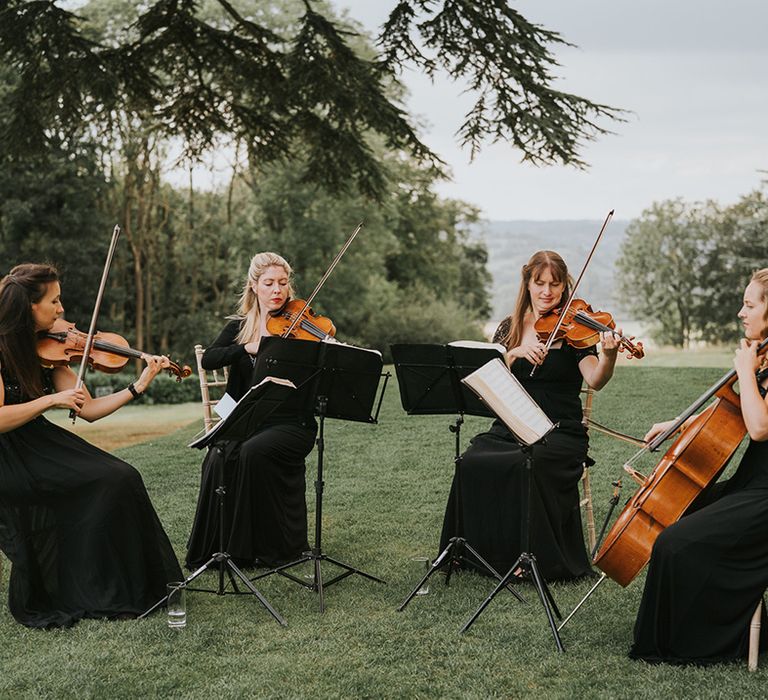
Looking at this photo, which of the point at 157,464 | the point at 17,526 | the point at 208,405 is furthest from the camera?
the point at 157,464

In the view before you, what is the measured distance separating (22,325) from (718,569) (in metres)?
3.33

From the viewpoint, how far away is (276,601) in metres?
5.05

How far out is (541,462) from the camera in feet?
17.7

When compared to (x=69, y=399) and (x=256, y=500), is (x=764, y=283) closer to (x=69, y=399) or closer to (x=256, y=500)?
(x=69, y=399)

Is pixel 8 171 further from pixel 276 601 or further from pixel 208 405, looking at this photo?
pixel 276 601

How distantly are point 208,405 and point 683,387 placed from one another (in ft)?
25.7

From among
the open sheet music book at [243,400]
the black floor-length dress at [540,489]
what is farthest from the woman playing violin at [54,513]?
the black floor-length dress at [540,489]

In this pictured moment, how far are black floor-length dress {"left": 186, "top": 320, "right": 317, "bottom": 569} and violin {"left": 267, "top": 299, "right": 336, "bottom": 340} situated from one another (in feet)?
0.94

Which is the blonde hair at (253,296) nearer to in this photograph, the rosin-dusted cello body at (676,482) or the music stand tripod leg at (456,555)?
the music stand tripod leg at (456,555)

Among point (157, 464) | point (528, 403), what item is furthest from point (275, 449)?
point (157, 464)

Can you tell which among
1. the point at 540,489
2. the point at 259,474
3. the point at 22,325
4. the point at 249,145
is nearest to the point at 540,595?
the point at 540,489

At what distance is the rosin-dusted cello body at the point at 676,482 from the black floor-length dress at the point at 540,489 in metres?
1.14

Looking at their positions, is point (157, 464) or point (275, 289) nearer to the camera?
point (275, 289)

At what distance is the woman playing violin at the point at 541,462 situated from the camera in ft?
17.5
